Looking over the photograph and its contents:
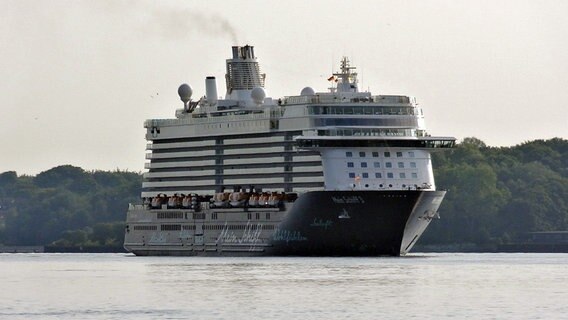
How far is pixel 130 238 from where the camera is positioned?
17312 cm

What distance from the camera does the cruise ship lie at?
149 meters

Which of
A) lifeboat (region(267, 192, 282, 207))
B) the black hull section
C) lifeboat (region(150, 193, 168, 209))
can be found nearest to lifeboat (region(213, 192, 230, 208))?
lifeboat (region(267, 192, 282, 207))

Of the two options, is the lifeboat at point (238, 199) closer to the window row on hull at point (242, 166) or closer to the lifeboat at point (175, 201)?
the window row on hull at point (242, 166)

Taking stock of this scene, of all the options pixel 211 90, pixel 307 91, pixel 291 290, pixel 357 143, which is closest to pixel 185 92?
pixel 211 90

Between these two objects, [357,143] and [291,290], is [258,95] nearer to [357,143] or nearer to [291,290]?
[357,143]

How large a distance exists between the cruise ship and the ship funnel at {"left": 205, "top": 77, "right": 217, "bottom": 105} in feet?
0.95

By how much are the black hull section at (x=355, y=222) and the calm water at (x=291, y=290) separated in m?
A: 3.08

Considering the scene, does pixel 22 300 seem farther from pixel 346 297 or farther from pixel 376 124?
pixel 376 124

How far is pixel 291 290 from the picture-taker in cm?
10744

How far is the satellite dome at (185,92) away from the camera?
174 metres

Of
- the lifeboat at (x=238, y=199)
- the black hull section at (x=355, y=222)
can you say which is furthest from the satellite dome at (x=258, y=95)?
the black hull section at (x=355, y=222)

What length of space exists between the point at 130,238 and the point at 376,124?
3189 cm

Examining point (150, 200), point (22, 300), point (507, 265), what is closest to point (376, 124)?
point (507, 265)

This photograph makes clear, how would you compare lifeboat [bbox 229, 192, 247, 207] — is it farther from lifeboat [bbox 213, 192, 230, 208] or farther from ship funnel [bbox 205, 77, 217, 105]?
ship funnel [bbox 205, 77, 217, 105]
